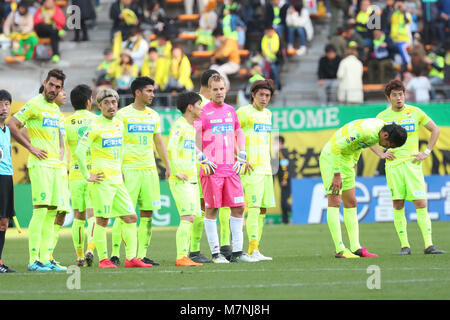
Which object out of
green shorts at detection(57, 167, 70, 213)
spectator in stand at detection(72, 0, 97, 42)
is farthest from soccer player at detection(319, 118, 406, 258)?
spectator in stand at detection(72, 0, 97, 42)

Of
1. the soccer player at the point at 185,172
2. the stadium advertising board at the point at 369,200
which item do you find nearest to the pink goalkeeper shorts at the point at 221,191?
the soccer player at the point at 185,172

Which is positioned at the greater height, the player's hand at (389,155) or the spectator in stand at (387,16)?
the spectator in stand at (387,16)

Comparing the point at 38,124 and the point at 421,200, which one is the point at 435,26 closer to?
the point at 421,200

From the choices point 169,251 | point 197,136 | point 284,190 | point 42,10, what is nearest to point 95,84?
point 42,10

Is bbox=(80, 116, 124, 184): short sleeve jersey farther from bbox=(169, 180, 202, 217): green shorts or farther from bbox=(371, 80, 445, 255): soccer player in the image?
bbox=(371, 80, 445, 255): soccer player

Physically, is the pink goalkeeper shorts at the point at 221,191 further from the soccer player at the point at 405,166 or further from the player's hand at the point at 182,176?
the soccer player at the point at 405,166

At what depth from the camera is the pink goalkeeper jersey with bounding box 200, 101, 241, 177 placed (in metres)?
12.1

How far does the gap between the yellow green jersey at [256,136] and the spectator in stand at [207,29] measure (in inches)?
566

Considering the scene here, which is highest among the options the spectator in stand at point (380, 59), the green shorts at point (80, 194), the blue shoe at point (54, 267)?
the spectator in stand at point (380, 59)

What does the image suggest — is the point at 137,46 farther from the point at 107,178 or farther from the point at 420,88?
the point at 107,178

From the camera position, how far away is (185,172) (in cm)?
1155

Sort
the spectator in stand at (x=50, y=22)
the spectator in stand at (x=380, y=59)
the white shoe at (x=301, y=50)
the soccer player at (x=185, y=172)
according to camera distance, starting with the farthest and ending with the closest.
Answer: the spectator in stand at (x=50, y=22) < the white shoe at (x=301, y=50) < the spectator in stand at (x=380, y=59) < the soccer player at (x=185, y=172)

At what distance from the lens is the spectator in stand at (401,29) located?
2592cm

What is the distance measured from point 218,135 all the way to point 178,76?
13.3 meters
